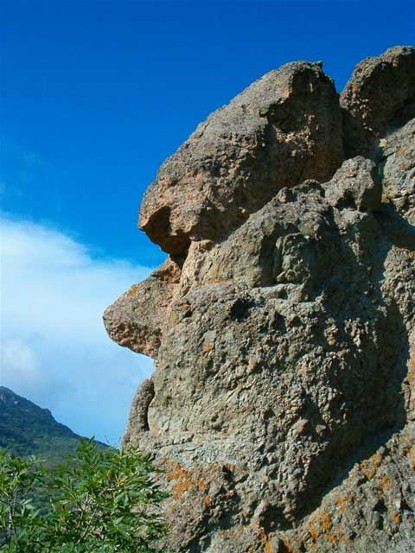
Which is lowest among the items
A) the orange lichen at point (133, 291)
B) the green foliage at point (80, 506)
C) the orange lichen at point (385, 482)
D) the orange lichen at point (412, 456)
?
the green foliage at point (80, 506)

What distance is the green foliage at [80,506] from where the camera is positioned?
18.5 ft

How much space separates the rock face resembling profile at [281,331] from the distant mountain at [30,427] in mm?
62523

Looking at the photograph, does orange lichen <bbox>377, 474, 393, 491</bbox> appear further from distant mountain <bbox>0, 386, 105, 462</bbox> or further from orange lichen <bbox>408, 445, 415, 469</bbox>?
distant mountain <bbox>0, 386, 105, 462</bbox>

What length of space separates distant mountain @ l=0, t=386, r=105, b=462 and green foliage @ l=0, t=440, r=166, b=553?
211 ft

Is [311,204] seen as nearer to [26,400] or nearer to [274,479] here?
[274,479]

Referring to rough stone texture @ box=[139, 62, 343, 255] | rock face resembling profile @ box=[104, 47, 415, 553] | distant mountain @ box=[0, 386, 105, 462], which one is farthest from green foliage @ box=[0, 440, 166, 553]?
distant mountain @ box=[0, 386, 105, 462]

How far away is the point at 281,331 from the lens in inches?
289

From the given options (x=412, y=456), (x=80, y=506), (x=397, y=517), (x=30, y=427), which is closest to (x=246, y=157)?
(x=412, y=456)

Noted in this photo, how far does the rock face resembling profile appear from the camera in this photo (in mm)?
6730

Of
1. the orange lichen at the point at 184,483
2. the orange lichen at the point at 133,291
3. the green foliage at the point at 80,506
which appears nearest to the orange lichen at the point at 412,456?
the orange lichen at the point at 184,483

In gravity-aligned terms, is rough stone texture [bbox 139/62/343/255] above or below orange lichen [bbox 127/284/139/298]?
above

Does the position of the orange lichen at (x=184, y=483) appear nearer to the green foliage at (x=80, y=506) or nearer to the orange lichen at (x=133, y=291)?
the green foliage at (x=80, y=506)

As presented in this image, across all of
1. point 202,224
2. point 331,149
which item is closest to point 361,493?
point 202,224

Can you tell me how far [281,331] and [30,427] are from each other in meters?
83.9
